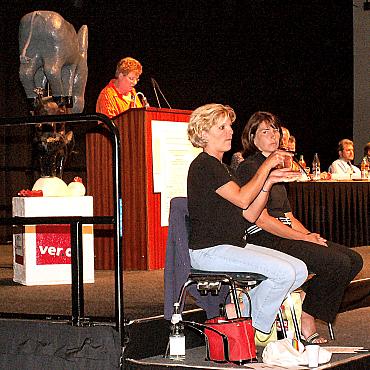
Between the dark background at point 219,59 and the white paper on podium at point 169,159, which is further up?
the dark background at point 219,59

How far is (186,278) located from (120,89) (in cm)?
244

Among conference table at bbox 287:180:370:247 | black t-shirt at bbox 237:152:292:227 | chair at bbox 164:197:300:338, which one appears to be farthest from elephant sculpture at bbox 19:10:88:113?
conference table at bbox 287:180:370:247

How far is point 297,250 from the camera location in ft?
14.5

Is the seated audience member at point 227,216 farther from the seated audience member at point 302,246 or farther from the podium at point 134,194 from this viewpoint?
the podium at point 134,194

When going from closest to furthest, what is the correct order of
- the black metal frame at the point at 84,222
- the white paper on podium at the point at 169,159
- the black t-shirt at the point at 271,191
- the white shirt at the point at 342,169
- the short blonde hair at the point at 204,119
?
the black metal frame at the point at 84,222 < the short blonde hair at the point at 204,119 < the black t-shirt at the point at 271,191 < the white paper on podium at the point at 169,159 < the white shirt at the point at 342,169

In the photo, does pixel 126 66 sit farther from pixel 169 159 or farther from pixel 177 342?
pixel 177 342

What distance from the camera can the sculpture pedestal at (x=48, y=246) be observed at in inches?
208

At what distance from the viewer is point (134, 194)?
226 inches

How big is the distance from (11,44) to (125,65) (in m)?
2.51

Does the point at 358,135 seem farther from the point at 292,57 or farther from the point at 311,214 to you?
the point at 311,214

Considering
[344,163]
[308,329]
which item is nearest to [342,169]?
[344,163]

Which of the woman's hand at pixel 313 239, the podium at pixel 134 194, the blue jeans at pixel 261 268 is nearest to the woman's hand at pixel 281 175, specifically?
the blue jeans at pixel 261 268

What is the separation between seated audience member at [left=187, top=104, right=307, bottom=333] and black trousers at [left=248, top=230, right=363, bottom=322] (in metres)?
0.26

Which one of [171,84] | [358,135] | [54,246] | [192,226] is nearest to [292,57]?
[358,135]
